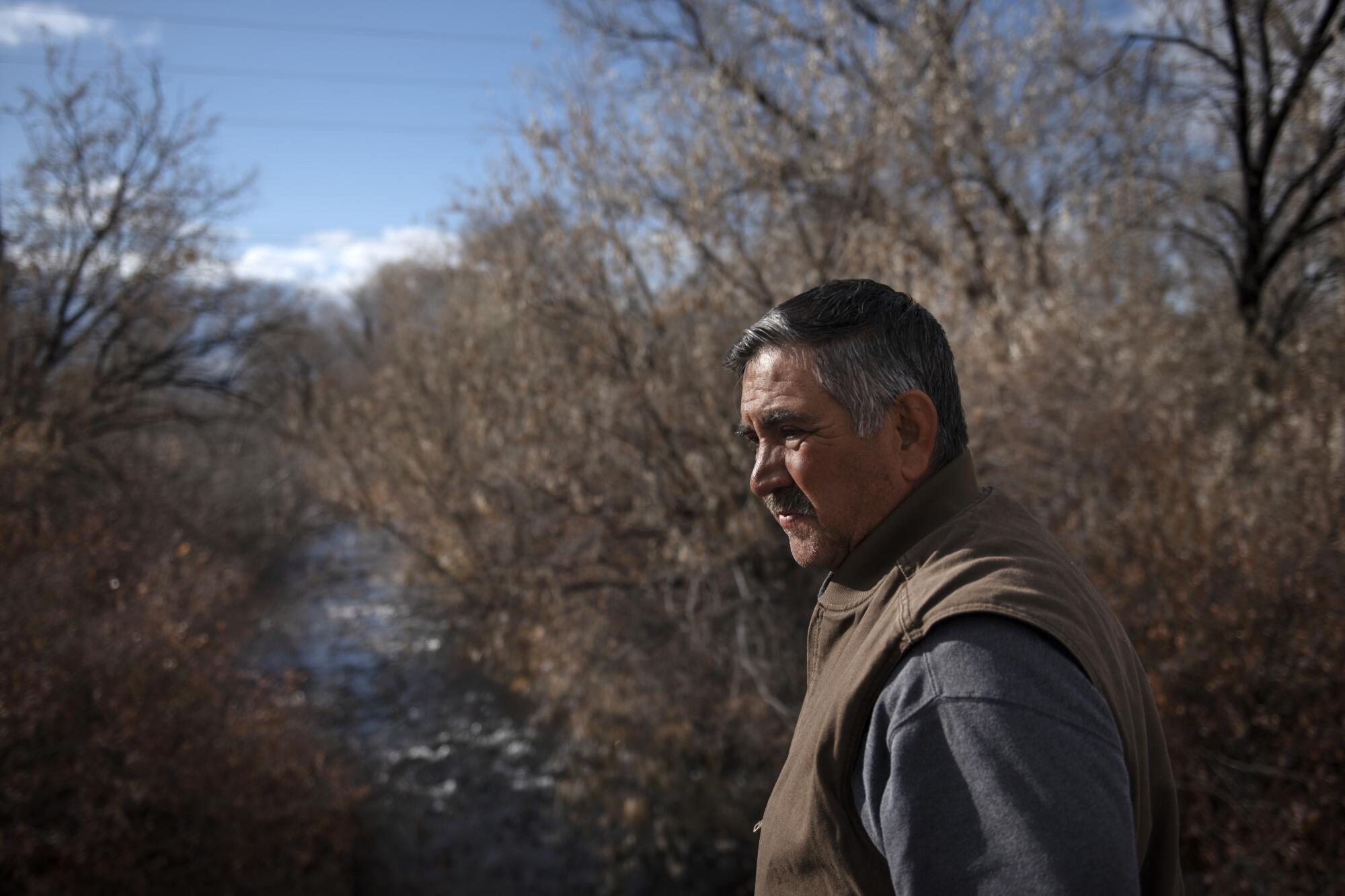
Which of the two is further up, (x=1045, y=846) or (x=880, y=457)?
A: (x=880, y=457)

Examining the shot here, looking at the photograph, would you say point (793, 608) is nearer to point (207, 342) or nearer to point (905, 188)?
point (905, 188)

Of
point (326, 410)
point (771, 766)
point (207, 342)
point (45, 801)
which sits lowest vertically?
point (771, 766)

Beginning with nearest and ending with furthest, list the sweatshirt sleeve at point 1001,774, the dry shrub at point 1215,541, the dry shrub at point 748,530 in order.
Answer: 1. the sweatshirt sleeve at point 1001,774
2. the dry shrub at point 1215,541
3. the dry shrub at point 748,530

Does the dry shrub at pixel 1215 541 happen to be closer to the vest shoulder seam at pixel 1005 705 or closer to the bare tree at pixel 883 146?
the bare tree at pixel 883 146

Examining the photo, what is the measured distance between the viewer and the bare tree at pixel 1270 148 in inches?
311

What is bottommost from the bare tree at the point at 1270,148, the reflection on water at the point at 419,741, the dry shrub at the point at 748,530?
the reflection on water at the point at 419,741

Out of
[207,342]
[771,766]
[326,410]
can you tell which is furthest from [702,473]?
[207,342]

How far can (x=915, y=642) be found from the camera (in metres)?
1.08

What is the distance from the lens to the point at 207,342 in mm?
15867

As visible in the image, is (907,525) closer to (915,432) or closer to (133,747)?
(915,432)

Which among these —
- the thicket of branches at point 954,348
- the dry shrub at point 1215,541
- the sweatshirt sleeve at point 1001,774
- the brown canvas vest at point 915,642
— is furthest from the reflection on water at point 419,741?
the sweatshirt sleeve at point 1001,774

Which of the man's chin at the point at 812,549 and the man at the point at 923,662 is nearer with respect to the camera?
the man at the point at 923,662

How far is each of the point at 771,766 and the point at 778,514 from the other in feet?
23.2

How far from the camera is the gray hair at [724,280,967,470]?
1337mm
